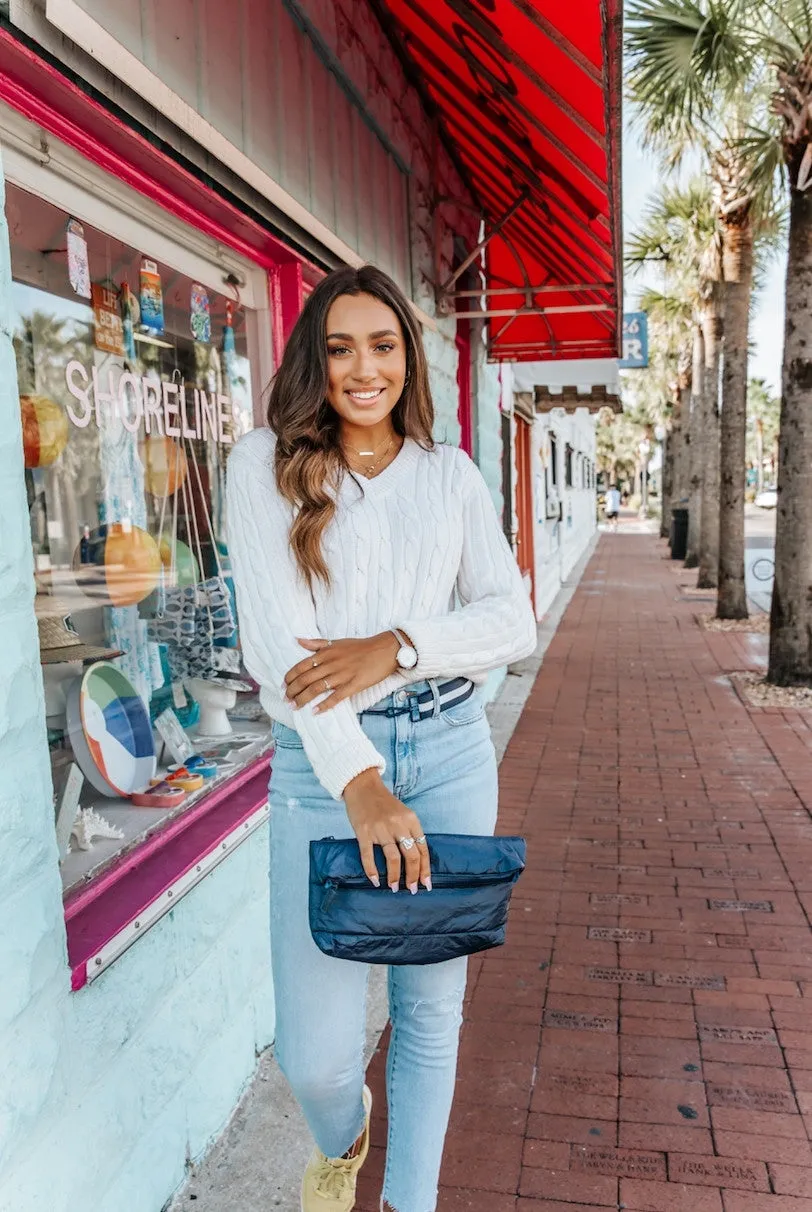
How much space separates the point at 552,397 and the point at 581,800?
283 inches

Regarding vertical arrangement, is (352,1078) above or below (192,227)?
below

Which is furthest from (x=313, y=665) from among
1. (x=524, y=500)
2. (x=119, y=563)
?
(x=524, y=500)

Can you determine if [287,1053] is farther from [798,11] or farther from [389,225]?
[798,11]

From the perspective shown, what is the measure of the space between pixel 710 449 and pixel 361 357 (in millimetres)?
15226

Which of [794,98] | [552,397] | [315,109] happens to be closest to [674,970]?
[315,109]

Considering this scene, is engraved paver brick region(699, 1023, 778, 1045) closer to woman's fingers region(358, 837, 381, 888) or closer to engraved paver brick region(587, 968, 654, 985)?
engraved paver brick region(587, 968, 654, 985)

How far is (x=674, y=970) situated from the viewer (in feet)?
11.2

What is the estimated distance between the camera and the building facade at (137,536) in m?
1.79

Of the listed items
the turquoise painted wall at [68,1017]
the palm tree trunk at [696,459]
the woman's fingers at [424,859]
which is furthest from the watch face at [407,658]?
the palm tree trunk at [696,459]

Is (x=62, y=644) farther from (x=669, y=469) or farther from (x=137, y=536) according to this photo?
(x=669, y=469)

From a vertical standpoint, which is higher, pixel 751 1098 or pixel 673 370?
pixel 673 370

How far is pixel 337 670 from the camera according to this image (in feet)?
5.49

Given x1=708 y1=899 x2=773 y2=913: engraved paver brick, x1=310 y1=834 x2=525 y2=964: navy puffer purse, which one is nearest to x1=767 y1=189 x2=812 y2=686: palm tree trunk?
x1=708 y1=899 x2=773 y2=913: engraved paver brick

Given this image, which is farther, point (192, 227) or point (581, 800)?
point (581, 800)
